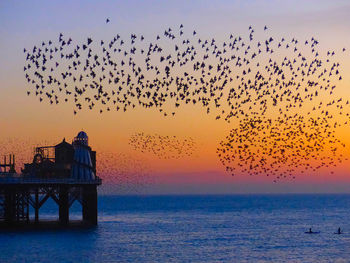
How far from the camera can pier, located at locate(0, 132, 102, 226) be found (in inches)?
4067

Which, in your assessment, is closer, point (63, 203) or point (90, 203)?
point (63, 203)

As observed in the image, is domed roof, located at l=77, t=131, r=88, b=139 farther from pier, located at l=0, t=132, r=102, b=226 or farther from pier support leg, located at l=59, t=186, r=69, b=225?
pier support leg, located at l=59, t=186, r=69, b=225

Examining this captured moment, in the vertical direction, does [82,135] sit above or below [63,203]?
above

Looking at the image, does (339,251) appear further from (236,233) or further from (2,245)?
(2,245)

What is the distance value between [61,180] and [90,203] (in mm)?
9443

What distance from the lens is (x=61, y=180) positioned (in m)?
101

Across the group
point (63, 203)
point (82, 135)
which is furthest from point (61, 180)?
point (82, 135)

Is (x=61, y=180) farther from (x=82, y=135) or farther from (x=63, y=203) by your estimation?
(x=82, y=135)

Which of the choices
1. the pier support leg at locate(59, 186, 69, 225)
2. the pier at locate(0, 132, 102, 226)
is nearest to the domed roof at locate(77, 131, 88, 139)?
the pier at locate(0, 132, 102, 226)

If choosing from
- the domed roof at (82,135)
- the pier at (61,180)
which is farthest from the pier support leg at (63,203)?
the domed roof at (82,135)

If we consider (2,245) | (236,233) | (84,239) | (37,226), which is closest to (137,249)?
(84,239)

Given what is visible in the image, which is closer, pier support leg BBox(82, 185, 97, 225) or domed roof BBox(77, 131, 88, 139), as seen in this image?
pier support leg BBox(82, 185, 97, 225)

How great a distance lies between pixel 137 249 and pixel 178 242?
477 inches

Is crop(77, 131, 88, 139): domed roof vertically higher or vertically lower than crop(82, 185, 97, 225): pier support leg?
higher
